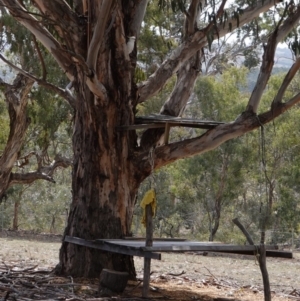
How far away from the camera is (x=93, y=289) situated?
784cm

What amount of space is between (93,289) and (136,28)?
373 centimetres

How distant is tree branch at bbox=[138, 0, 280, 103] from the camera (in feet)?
32.6

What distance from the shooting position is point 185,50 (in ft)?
32.6

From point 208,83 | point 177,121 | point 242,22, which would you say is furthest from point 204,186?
point 177,121

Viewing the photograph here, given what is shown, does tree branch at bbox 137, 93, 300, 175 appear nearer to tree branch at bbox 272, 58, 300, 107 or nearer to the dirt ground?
tree branch at bbox 272, 58, 300, 107

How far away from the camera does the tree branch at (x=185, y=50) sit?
9.93 m

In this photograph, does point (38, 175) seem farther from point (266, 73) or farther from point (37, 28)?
point (266, 73)

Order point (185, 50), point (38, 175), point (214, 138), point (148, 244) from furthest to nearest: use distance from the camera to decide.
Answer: point (38, 175) < point (185, 50) < point (214, 138) < point (148, 244)

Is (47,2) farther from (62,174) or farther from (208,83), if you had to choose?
(62,174)

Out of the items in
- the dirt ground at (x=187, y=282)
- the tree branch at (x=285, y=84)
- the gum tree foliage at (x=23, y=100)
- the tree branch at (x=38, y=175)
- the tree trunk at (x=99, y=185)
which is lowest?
the dirt ground at (x=187, y=282)

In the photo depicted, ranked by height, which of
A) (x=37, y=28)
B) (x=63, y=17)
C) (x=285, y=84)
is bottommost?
(x=285, y=84)

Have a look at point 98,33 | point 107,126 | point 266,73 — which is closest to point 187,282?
point 107,126

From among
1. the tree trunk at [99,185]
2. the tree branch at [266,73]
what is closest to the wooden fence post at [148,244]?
the tree trunk at [99,185]

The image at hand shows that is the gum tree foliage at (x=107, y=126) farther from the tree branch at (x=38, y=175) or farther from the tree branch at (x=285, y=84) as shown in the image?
the tree branch at (x=38, y=175)
